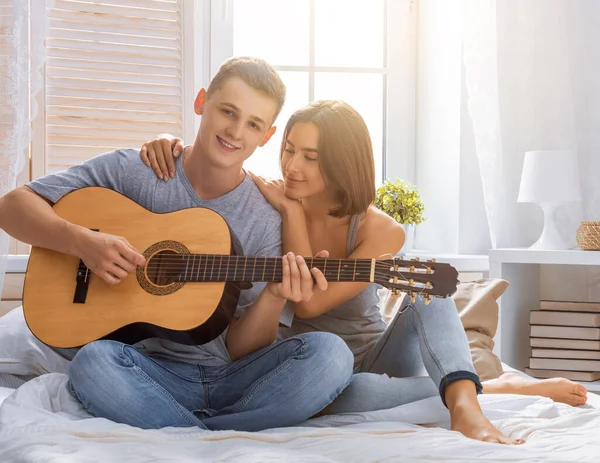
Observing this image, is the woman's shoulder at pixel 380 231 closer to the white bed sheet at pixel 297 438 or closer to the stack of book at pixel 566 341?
the white bed sheet at pixel 297 438

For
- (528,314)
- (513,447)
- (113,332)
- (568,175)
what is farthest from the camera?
(528,314)

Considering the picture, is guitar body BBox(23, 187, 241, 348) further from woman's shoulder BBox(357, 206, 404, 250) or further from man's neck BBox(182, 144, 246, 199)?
woman's shoulder BBox(357, 206, 404, 250)

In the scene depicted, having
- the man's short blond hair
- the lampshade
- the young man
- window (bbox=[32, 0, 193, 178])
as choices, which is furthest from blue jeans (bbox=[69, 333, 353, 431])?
window (bbox=[32, 0, 193, 178])

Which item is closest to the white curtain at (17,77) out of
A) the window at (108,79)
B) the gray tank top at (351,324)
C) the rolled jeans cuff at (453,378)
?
the window at (108,79)

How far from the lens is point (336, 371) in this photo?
4.73 feet

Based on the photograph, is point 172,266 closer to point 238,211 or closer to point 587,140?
point 238,211

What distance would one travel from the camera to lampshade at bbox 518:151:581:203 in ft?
8.13

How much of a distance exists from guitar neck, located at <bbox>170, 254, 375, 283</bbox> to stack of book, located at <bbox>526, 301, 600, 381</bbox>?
1.25 metres

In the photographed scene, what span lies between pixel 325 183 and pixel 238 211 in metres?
0.21

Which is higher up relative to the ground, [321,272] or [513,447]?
[321,272]

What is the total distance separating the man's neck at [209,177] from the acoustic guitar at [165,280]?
0.13 m

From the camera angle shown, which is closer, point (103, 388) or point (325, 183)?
point (103, 388)

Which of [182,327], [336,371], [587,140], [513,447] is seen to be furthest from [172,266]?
[587,140]

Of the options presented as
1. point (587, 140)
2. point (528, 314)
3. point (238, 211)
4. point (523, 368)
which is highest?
point (587, 140)
